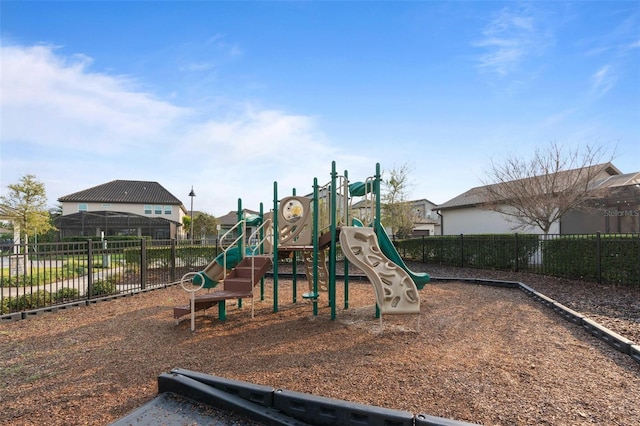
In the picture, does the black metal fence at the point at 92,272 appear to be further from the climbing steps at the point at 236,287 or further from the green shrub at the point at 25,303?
the climbing steps at the point at 236,287

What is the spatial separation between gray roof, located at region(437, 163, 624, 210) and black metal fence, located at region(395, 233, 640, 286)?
4.66 meters

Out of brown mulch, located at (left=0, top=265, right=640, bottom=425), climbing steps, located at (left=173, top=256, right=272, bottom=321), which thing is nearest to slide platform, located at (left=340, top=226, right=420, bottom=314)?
brown mulch, located at (left=0, top=265, right=640, bottom=425)

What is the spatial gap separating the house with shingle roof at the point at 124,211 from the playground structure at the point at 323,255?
101ft

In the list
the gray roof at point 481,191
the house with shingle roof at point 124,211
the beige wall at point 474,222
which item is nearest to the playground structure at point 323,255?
the gray roof at point 481,191

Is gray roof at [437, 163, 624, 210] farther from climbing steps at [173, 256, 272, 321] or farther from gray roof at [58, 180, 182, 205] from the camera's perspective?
gray roof at [58, 180, 182, 205]

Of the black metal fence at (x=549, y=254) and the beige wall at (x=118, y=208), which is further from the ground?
the beige wall at (x=118, y=208)

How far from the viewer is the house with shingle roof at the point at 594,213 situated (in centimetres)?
1484

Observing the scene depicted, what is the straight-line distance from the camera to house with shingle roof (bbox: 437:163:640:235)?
1484 cm

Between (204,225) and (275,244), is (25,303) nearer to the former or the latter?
(275,244)

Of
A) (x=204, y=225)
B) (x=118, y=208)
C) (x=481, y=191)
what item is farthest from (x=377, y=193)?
(x=118, y=208)

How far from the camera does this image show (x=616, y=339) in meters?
4.39

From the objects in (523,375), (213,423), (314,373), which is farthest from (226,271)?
(523,375)

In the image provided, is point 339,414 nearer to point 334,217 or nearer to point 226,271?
point 334,217

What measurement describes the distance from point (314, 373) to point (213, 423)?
3.74 ft
